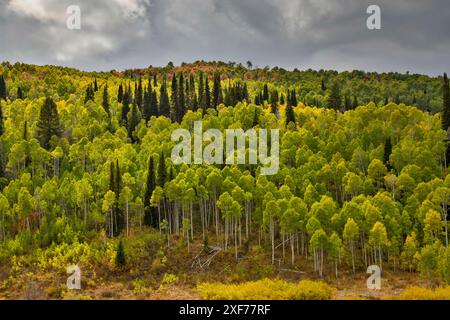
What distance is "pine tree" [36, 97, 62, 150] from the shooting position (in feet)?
366

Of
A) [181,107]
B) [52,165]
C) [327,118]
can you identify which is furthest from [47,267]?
[181,107]

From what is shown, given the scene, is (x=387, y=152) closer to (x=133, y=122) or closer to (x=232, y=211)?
(x=232, y=211)

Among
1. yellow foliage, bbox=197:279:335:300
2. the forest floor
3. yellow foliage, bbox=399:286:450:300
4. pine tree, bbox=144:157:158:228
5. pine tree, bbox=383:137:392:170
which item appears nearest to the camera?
yellow foliage, bbox=399:286:450:300

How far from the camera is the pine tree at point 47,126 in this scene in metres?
111

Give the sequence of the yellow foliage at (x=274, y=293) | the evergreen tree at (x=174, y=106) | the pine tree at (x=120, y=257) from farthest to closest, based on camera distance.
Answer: the evergreen tree at (x=174, y=106)
the pine tree at (x=120, y=257)
the yellow foliage at (x=274, y=293)

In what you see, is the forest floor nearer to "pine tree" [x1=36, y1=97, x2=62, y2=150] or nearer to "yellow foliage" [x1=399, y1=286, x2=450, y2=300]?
"yellow foliage" [x1=399, y1=286, x2=450, y2=300]

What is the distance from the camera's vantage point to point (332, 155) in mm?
93000

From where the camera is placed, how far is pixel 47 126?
113m

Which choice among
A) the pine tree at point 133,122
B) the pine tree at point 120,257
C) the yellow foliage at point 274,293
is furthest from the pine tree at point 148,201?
the pine tree at point 133,122

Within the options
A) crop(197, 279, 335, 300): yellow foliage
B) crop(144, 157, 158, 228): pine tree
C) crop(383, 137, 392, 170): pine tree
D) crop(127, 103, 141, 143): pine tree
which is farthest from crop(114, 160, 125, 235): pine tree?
crop(383, 137, 392, 170): pine tree

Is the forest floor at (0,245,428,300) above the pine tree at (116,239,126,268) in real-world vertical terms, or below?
below

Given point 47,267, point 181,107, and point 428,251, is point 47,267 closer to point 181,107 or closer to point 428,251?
point 428,251

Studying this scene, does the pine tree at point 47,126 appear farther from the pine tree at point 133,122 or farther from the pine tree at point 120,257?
the pine tree at point 120,257

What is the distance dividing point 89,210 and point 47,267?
17960mm
